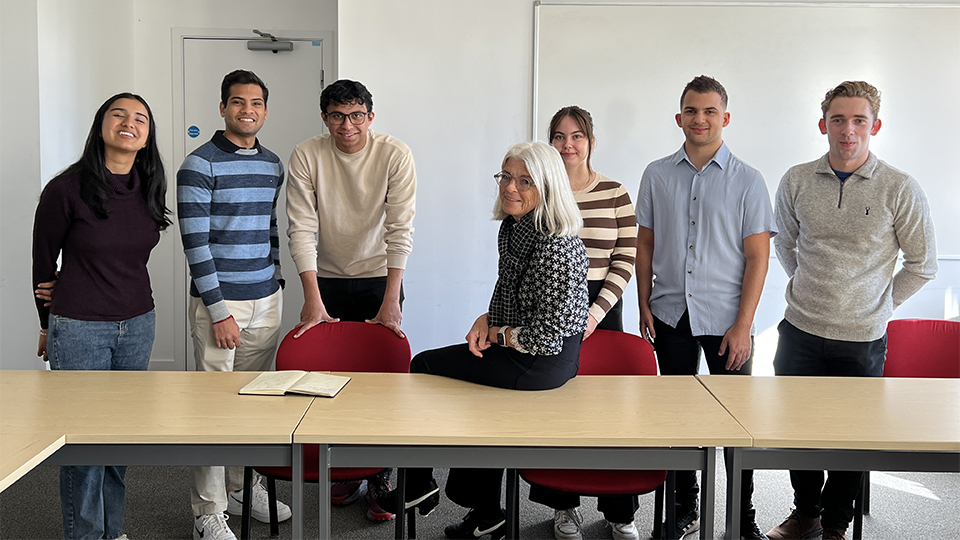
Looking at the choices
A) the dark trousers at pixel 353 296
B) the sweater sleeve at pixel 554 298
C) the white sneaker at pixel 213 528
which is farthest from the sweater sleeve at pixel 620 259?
the white sneaker at pixel 213 528

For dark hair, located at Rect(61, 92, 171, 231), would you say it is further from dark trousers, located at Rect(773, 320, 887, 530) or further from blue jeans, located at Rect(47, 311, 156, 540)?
dark trousers, located at Rect(773, 320, 887, 530)

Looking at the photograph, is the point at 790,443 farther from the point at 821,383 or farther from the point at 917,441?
the point at 821,383

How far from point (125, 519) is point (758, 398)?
255 cm

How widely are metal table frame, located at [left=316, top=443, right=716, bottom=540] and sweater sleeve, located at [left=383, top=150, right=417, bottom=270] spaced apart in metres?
1.20

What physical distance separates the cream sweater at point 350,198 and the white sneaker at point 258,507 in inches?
39.4

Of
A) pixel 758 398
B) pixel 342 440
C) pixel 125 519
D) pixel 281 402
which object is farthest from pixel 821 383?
pixel 125 519

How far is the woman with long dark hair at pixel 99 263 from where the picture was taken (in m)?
2.49

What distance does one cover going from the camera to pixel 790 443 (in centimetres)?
189

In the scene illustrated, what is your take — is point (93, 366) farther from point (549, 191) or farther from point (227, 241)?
point (549, 191)

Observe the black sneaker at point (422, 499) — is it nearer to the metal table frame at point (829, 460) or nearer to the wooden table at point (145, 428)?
the wooden table at point (145, 428)

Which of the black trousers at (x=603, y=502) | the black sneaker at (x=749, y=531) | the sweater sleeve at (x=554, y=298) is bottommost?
the black sneaker at (x=749, y=531)

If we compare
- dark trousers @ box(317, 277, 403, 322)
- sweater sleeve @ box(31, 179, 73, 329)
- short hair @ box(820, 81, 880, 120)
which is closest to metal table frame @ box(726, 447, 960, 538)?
short hair @ box(820, 81, 880, 120)

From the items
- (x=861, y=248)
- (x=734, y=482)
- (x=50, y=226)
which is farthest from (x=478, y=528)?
(x=50, y=226)

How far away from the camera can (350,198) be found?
3.09m
